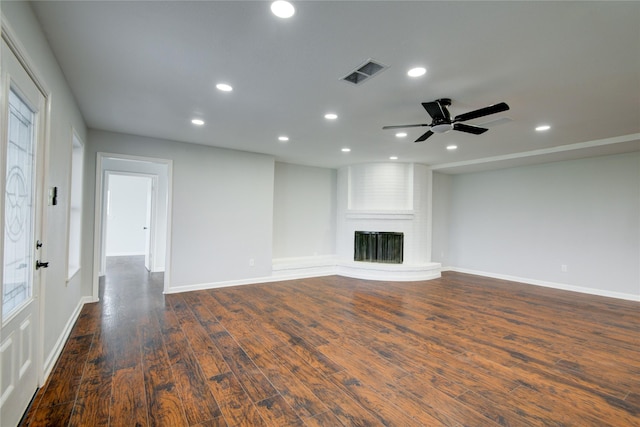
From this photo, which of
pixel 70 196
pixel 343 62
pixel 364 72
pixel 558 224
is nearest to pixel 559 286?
pixel 558 224

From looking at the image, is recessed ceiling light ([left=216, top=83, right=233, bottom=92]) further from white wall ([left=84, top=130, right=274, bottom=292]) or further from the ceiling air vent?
white wall ([left=84, top=130, right=274, bottom=292])

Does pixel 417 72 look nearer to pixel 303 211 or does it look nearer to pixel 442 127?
pixel 442 127

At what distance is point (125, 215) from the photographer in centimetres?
912

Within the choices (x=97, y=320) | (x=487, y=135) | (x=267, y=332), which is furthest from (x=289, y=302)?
(x=487, y=135)

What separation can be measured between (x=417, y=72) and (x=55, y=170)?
3.08 m

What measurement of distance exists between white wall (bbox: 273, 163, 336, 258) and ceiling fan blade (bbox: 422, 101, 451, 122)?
13.4 feet

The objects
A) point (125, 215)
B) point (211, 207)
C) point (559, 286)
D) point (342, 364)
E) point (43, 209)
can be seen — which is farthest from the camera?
point (125, 215)

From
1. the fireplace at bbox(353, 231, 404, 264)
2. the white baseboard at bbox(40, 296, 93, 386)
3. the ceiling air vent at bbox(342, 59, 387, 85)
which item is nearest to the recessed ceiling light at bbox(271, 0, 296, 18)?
the ceiling air vent at bbox(342, 59, 387, 85)

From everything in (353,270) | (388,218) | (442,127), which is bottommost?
(353,270)

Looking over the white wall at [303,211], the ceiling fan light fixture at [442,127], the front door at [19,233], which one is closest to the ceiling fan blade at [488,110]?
the ceiling fan light fixture at [442,127]

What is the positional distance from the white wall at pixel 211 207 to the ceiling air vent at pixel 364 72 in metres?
3.30

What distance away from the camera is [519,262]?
6211 millimetres

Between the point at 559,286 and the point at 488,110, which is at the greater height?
the point at 488,110

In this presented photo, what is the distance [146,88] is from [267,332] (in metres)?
2.74
